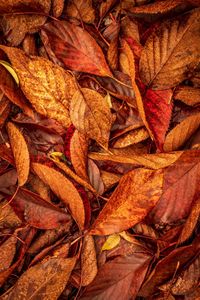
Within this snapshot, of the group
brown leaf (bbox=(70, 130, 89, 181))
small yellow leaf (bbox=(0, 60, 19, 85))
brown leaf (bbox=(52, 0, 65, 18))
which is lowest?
brown leaf (bbox=(70, 130, 89, 181))

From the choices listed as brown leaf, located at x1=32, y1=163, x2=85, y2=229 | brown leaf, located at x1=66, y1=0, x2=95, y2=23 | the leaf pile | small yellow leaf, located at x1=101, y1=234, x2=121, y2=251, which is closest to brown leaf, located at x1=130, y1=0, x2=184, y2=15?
the leaf pile

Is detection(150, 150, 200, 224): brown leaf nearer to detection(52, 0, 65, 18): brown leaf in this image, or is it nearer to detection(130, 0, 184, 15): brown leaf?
detection(130, 0, 184, 15): brown leaf

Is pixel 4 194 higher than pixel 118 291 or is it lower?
higher

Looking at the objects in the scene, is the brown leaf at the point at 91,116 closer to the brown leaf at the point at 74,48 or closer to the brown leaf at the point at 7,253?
the brown leaf at the point at 74,48

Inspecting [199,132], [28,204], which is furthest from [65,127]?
[199,132]

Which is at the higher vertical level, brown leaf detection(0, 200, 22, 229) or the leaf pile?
the leaf pile

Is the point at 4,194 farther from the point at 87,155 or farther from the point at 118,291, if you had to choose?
the point at 118,291
